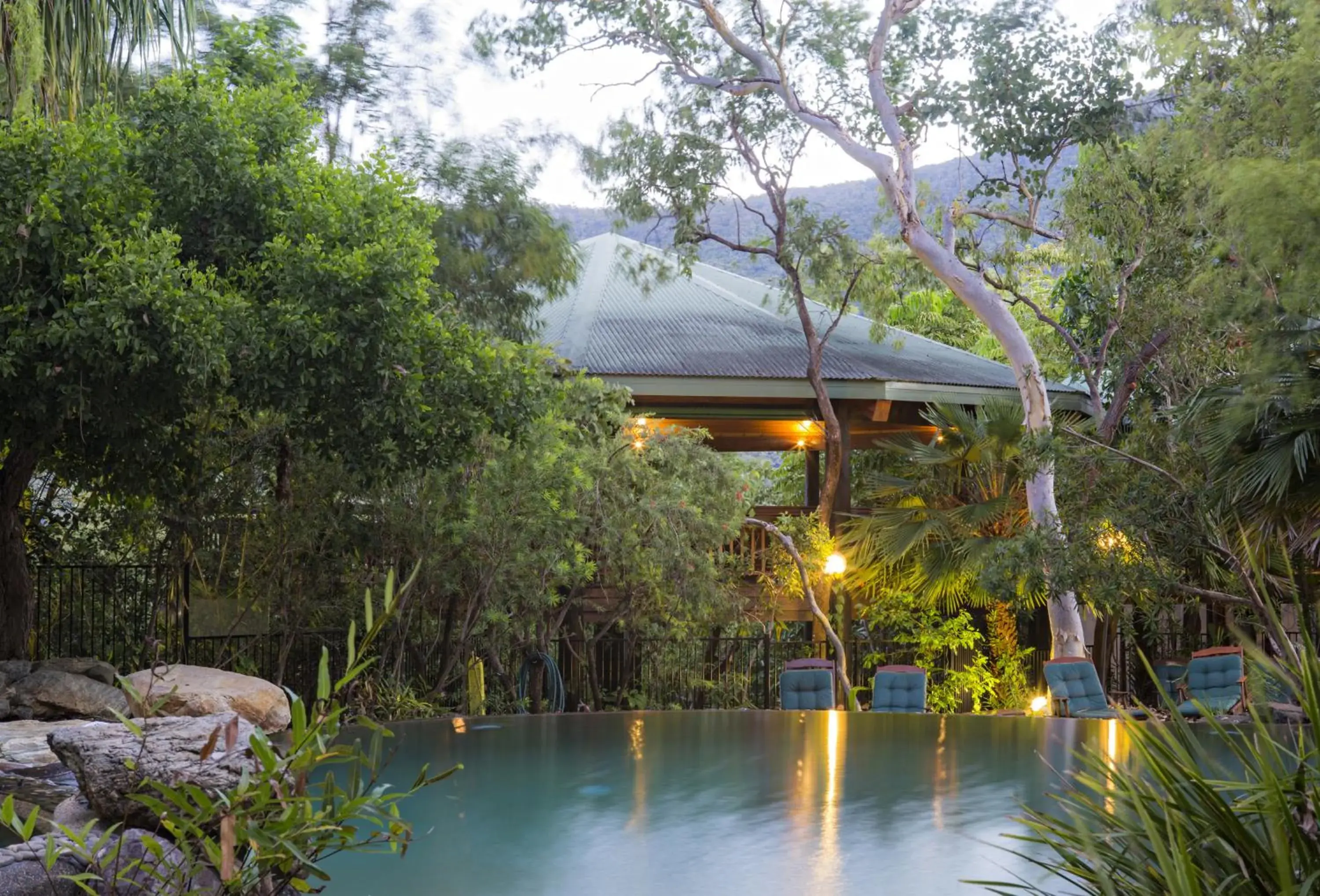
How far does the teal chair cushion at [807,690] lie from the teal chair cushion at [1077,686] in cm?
226

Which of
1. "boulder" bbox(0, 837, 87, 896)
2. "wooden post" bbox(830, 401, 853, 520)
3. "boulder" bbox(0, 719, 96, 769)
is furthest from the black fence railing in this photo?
"wooden post" bbox(830, 401, 853, 520)

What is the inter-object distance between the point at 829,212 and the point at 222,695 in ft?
53.4

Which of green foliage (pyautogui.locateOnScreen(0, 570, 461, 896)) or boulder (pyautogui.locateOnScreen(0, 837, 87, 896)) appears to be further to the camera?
boulder (pyautogui.locateOnScreen(0, 837, 87, 896))

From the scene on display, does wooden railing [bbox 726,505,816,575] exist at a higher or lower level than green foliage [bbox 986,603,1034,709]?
higher

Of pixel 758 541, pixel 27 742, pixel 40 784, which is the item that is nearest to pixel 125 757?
pixel 40 784

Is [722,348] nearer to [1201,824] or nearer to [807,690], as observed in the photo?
[807,690]

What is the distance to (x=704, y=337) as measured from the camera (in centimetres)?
1750

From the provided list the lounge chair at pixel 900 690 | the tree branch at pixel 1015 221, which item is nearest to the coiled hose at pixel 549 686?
the lounge chair at pixel 900 690

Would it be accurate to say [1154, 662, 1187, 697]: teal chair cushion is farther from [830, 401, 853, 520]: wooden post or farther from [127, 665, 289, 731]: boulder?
[127, 665, 289, 731]: boulder

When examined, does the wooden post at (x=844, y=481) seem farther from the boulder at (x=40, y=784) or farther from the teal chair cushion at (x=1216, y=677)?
the boulder at (x=40, y=784)

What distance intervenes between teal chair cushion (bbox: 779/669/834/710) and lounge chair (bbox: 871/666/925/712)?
0.50 meters

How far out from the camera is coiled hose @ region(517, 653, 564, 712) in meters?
13.9

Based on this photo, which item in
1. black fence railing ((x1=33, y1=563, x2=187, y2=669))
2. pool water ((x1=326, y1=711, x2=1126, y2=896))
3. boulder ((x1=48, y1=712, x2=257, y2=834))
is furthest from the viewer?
black fence railing ((x1=33, y1=563, x2=187, y2=669))

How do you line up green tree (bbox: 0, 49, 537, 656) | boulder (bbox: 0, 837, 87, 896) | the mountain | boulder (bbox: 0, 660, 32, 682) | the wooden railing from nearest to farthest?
boulder (bbox: 0, 837, 87, 896)
green tree (bbox: 0, 49, 537, 656)
boulder (bbox: 0, 660, 32, 682)
the wooden railing
the mountain
